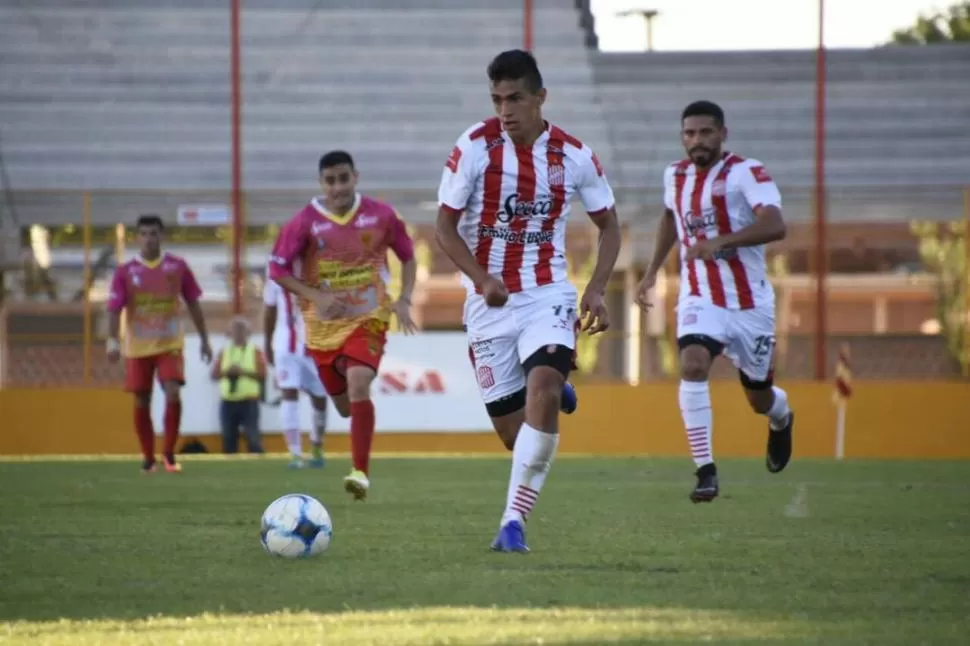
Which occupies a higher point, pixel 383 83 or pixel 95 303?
pixel 383 83

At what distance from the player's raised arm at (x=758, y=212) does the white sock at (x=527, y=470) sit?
291cm

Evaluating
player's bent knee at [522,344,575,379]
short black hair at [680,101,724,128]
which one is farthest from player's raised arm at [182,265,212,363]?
player's bent knee at [522,344,575,379]

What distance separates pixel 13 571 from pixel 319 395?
10.6 meters

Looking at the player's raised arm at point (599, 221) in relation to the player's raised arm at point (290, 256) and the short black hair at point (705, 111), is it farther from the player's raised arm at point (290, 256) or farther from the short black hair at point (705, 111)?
the player's raised arm at point (290, 256)

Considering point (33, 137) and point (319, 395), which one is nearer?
point (319, 395)

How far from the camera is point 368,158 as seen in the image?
27375mm

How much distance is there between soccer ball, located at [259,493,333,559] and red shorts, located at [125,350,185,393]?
310 inches

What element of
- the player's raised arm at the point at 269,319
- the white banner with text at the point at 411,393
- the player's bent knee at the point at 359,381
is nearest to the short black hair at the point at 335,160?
the player's bent knee at the point at 359,381

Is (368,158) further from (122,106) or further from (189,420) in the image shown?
(189,420)

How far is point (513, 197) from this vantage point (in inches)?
301

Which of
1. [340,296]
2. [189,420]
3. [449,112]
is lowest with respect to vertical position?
[189,420]

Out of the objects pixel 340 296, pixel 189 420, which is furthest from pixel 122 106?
pixel 340 296

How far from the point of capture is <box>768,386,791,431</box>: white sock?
36.3 ft

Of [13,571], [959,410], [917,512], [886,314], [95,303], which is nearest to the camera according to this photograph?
[13,571]
